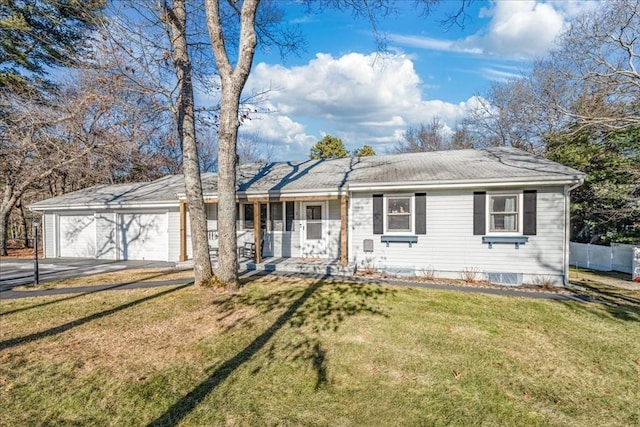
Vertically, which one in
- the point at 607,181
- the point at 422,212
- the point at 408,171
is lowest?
the point at 422,212

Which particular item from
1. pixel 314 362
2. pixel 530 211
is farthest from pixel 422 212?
pixel 314 362

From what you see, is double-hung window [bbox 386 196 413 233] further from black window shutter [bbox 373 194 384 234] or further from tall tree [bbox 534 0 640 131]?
tall tree [bbox 534 0 640 131]

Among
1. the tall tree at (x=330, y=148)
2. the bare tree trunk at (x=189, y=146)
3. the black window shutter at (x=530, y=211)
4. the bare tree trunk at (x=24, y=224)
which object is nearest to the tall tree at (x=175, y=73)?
the bare tree trunk at (x=189, y=146)

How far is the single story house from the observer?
9.17 m

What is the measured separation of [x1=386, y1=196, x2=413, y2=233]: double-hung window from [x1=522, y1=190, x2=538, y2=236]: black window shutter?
321 cm

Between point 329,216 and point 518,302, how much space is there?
6.48m

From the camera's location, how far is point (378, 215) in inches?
410

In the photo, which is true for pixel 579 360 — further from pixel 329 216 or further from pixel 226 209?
pixel 329 216

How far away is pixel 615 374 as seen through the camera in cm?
425

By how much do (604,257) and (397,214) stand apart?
1060 centimetres

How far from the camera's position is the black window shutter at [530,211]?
9.12 meters

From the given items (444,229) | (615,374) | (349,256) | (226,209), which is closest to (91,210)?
(226,209)

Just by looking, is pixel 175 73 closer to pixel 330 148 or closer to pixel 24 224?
pixel 24 224

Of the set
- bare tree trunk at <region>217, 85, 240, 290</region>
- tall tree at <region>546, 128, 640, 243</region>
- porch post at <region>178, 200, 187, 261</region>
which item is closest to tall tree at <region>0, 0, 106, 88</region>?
porch post at <region>178, 200, 187, 261</region>
